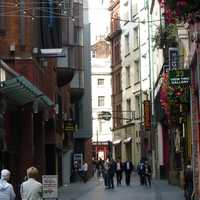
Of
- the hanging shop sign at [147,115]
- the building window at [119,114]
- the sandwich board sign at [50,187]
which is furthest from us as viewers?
the building window at [119,114]

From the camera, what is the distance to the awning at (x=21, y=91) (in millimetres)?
22041

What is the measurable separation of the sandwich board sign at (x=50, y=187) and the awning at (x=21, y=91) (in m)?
3.27

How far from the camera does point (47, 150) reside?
3981 cm

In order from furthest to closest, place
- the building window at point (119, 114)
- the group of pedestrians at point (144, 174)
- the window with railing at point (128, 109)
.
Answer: the building window at point (119, 114), the window with railing at point (128, 109), the group of pedestrians at point (144, 174)

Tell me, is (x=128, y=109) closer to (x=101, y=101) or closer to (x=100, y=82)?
(x=100, y=82)

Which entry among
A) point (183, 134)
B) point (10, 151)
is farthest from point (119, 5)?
point (10, 151)

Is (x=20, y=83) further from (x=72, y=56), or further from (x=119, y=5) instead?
(x=119, y=5)

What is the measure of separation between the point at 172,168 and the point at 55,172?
7.42m

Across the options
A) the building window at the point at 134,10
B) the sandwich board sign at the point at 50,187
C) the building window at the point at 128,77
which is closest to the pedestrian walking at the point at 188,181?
the sandwich board sign at the point at 50,187

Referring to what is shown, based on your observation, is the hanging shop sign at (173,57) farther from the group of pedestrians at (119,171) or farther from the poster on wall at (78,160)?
the poster on wall at (78,160)

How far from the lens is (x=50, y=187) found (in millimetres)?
20000

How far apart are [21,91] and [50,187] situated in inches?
193

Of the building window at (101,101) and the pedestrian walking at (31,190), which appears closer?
the pedestrian walking at (31,190)

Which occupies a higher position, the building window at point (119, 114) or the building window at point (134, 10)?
the building window at point (134, 10)
